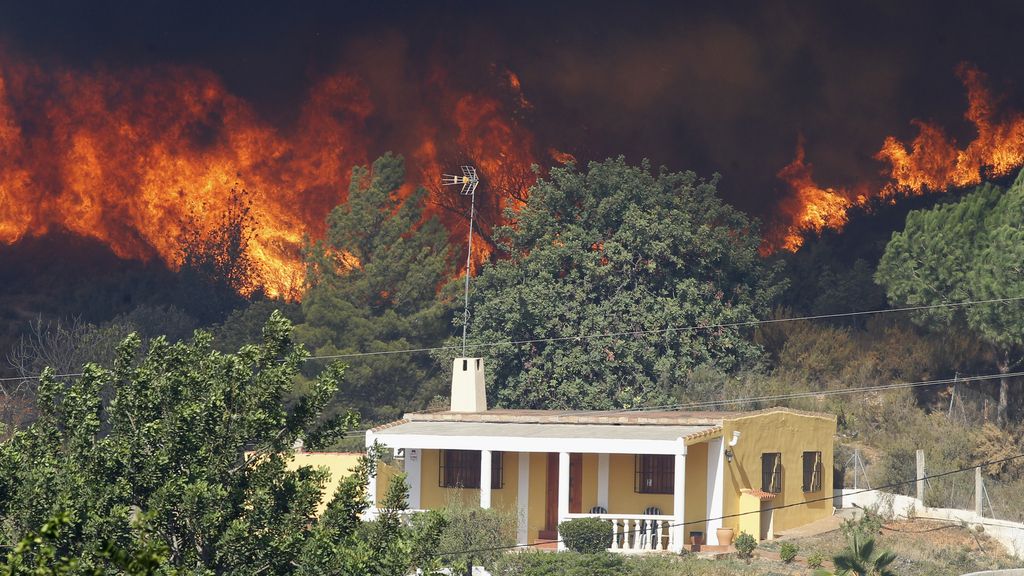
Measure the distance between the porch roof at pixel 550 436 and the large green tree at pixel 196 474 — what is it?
1706 cm

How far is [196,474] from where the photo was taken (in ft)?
66.7

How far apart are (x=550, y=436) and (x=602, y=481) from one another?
2.40 m

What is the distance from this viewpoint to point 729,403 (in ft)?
184

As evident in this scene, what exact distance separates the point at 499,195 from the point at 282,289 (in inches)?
455

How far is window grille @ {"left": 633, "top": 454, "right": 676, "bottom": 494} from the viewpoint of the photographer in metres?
40.6

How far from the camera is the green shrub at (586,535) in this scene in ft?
124

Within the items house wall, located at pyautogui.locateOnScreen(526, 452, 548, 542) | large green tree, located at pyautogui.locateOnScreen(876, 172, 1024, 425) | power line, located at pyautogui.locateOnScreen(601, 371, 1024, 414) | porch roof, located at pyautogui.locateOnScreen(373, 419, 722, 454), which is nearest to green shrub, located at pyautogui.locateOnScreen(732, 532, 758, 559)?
porch roof, located at pyautogui.locateOnScreen(373, 419, 722, 454)

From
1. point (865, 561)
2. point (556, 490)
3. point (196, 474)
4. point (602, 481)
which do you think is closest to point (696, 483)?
point (602, 481)

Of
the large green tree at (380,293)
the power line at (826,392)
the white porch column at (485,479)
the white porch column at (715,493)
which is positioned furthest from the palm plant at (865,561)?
the large green tree at (380,293)

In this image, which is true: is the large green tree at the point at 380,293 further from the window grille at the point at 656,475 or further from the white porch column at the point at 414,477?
the window grille at the point at 656,475

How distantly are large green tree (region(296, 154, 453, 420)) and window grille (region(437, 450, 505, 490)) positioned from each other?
68.9 ft

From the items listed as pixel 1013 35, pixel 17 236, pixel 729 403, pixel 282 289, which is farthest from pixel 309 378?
pixel 1013 35

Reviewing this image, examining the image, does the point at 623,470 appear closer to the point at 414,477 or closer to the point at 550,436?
the point at 550,436

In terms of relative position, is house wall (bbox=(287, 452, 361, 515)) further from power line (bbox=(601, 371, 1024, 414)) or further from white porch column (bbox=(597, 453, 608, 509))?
power line (bbox=(601, 371, 1024, 414))
